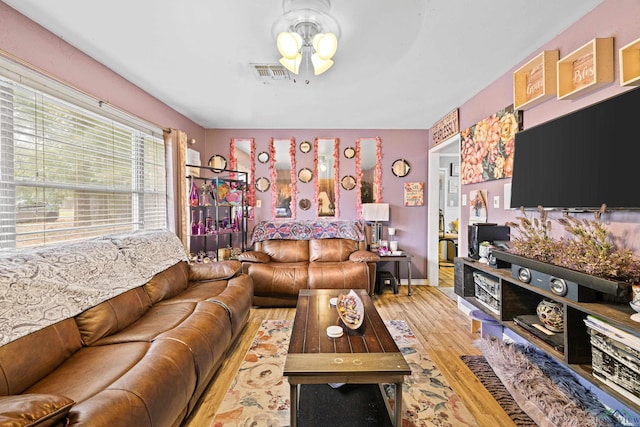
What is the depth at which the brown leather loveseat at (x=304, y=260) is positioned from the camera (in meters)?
3.26

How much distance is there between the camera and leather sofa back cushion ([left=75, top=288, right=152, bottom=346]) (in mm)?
1589

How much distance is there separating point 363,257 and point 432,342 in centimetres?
127

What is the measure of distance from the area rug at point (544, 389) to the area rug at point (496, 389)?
29 millimetres

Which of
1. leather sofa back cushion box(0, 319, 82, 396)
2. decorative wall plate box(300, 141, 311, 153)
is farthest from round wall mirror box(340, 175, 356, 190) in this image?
leather sofa back cushion box(0, 319, 82, 396)

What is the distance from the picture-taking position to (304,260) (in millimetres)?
3770

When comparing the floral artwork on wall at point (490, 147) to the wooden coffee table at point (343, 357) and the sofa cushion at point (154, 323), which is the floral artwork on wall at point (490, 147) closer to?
the wooden coffee table at point (343, 357)

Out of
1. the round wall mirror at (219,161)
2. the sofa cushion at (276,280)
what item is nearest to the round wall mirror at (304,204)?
the sofa cushion at (276,280)

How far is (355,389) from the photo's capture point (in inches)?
67.6

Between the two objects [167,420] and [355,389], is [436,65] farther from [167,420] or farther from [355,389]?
[167,420]

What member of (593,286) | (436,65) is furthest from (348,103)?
(593,286)

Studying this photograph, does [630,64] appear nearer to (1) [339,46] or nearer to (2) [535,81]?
(2) [535,81]

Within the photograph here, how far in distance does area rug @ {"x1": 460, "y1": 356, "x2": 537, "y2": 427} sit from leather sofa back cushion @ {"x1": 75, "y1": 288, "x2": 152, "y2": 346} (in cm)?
254

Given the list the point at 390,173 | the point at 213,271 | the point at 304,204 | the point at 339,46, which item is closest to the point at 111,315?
the point at 213,271

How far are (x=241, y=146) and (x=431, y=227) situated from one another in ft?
10.8
